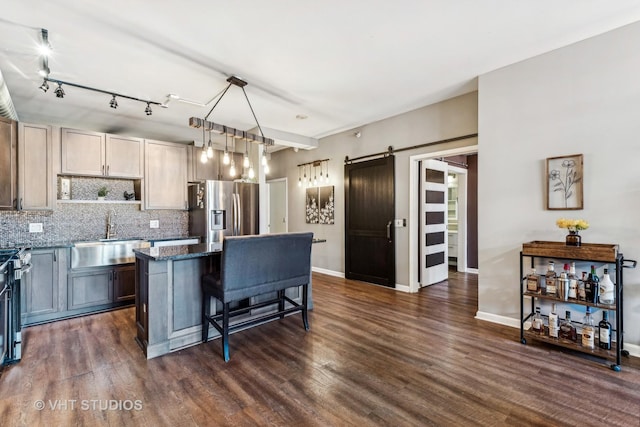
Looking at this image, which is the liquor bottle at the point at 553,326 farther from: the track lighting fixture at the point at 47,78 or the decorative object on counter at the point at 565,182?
the track lighting fixture at the point at 47,78

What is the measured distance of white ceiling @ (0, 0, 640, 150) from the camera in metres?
2.26

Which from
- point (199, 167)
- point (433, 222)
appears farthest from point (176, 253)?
point (433, 222)

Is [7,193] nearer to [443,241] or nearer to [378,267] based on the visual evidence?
[378,267]

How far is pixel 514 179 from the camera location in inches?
122

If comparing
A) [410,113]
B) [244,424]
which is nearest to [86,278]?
[244,424]

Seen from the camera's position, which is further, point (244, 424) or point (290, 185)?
point (290, 185)

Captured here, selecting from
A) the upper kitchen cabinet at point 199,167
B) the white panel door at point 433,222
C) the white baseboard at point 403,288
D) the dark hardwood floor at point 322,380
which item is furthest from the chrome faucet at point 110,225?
the white panel door at point 433,222

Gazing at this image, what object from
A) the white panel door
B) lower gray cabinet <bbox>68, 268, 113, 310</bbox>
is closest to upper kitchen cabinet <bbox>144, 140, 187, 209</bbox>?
lower gray cabinet <bbox>68, 268, 113, 310</bbox>

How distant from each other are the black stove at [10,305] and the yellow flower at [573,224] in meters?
4.32

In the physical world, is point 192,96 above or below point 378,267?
above

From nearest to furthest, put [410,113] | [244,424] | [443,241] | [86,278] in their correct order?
1. [244,424]
2. [86,278]
3. [410,113]
4. [443,241]

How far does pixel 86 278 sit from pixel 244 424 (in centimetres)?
306

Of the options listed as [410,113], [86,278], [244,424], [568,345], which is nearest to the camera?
[244,424]

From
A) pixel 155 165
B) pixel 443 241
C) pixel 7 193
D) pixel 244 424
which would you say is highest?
pixel 155 165
